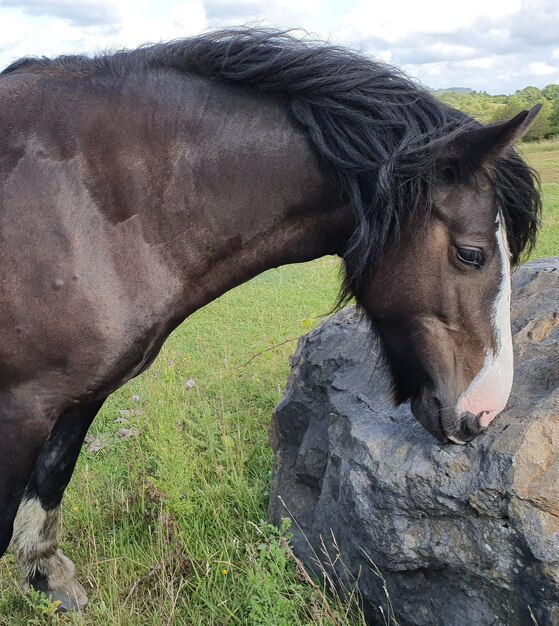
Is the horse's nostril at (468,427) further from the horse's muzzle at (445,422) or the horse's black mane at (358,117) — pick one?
the horse's black mane at (358,117)

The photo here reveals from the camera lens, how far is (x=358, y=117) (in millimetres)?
2346

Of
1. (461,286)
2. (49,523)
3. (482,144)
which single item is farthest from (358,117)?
(49,523)

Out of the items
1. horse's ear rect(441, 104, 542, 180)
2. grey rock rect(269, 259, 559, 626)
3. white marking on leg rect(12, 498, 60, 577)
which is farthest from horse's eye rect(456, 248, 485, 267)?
white marking on leg rect(12, 498, 60, 577)

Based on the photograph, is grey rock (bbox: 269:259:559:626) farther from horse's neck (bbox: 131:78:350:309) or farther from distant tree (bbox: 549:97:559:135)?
distant tree (bbox: 549:97:559:135)

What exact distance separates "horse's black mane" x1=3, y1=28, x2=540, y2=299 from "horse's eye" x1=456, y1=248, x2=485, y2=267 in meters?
0.21

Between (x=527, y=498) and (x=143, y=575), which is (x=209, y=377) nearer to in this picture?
(x=143, y=575)

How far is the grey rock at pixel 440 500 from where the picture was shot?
7.24 ft

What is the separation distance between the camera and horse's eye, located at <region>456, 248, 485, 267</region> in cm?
229

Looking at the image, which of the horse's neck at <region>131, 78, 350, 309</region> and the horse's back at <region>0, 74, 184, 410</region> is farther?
the horse's neck at <region>131, 78, 350, 309</region>

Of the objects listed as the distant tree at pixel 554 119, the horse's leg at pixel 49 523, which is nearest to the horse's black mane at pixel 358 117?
the horse's leg at pixel 49 523

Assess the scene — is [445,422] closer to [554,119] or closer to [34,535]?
[34,535]

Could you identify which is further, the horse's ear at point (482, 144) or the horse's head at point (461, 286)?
the horse's head at point (461, 286)

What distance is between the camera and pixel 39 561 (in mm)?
3254

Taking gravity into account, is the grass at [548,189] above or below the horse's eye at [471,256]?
below
